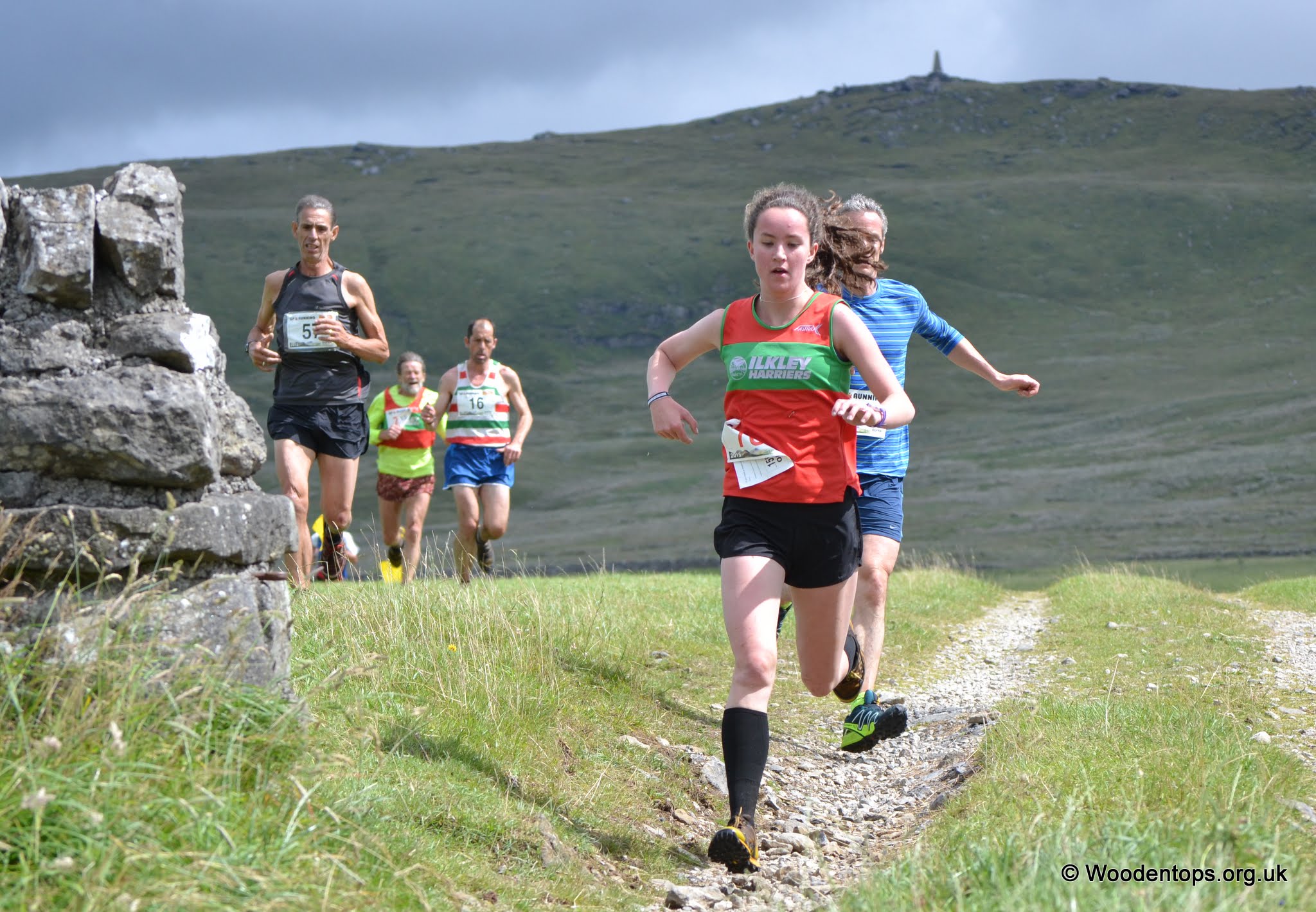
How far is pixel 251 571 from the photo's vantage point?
4625mm

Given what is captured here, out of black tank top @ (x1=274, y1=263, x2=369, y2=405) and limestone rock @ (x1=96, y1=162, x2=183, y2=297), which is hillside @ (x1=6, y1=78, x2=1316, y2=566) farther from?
limestone rock @ (x1=96, y1=162, x2=183, y2=297)

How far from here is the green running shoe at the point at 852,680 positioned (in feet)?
20.9

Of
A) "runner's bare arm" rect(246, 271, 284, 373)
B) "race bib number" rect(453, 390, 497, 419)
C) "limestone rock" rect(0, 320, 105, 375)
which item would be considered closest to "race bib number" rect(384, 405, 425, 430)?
"race bib number" rect(453, 390, 497, 419)

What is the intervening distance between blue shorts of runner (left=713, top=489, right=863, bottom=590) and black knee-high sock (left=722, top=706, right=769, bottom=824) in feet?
1.89

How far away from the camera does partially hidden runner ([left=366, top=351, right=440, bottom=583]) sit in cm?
1323

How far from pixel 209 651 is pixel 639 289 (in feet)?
426

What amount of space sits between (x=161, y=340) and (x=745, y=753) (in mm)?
2678

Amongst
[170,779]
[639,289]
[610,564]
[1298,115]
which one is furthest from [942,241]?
[170,779]

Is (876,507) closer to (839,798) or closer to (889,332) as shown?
(889,332)

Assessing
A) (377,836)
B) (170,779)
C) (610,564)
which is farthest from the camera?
(610,564)

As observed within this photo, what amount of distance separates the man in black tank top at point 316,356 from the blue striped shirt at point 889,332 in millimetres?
A: 3375

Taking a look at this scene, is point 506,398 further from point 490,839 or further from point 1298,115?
point 1298,115

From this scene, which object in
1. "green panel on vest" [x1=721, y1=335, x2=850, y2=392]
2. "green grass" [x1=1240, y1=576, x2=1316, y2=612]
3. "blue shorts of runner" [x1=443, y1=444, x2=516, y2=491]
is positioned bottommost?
"green grass" [x1=1240, y1=576, x2=1316, y2=612]

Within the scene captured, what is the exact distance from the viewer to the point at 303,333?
338 inches
